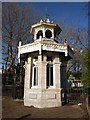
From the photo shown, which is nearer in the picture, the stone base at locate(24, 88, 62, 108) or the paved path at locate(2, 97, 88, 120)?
the paved path at locate(2, 97, 88, 120)

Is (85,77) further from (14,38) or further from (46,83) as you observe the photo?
(14,38)

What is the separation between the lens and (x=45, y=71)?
14352 millimetres

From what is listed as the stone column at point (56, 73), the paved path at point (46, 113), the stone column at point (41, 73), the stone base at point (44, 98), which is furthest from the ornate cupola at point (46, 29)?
the paved path at point (46, 113)

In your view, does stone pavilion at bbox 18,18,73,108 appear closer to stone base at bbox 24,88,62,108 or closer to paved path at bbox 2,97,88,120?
stone base at bbox 24,88,62,108

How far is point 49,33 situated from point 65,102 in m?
5.33

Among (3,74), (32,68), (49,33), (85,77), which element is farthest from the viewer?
(3,74)

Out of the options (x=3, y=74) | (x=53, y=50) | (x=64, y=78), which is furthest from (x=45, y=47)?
(x=3, y=74)

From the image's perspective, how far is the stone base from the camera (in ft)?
45.7

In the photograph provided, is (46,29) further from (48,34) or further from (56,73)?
(56,73)

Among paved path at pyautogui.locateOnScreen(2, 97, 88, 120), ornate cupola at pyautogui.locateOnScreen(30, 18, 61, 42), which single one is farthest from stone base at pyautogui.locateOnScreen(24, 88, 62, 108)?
ornate cupola at pyautogui.locateOnScreen(30, 18, 61, 42)

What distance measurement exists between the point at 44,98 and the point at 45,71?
1805 millimetres

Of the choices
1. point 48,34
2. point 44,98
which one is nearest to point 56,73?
point 44,98

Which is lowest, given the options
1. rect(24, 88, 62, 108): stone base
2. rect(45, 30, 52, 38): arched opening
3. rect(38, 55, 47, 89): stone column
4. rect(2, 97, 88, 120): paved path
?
rect(2, 97, 88, 120): paved path

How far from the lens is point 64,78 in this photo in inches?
622
